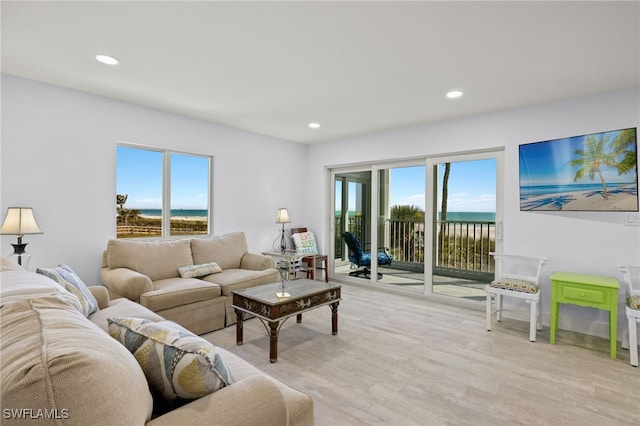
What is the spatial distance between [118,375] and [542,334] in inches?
151

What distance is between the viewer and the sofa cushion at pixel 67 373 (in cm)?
69

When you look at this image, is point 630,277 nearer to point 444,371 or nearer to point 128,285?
point 444,371

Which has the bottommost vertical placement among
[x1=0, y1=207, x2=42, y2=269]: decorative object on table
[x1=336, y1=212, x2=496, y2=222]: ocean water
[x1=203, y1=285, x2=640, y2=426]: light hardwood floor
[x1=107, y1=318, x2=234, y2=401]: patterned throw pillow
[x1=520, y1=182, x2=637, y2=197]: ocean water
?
[x1=203, y1=285, x2=640, y2=426]: light hardwood floor

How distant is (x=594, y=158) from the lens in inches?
129

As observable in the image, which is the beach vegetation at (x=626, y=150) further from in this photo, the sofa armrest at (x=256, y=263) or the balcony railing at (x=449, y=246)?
the sofa armrest at (x=256, y=263)

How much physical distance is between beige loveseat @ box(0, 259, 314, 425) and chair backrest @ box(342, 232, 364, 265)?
4.11 meters

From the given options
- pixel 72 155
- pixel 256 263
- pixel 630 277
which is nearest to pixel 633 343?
pixel 630 277

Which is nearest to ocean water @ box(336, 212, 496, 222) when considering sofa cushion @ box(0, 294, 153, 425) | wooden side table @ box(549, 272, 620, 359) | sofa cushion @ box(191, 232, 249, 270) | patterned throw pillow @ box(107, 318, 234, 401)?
wooden side table @ box(549, 272, 620, 359)

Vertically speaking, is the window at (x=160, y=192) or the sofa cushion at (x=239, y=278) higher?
the window at (x=160, y=192)

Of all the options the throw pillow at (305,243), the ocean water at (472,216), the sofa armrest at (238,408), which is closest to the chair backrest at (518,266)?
the ocean water at (472,216)

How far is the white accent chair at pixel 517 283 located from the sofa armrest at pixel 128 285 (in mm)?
3470

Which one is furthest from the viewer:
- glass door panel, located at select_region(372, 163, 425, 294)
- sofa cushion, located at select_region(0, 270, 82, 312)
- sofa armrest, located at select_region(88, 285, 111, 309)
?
glass door panel, located at select_region(372, 163, 425, 294)

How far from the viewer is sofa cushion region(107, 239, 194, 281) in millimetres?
3379

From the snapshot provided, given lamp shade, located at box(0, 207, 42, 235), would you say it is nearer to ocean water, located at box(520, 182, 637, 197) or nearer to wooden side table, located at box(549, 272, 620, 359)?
wooden side table, located at box(549, 272, 620, 359)
